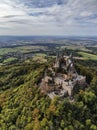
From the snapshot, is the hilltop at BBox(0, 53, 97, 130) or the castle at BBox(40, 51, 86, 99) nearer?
the hilltop at BBox(0, 53, 97, 130)

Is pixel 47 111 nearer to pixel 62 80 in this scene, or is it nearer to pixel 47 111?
pixel 47 111

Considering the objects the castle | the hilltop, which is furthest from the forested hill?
the castle

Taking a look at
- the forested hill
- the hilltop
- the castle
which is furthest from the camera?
the castle

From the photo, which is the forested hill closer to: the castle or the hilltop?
the hilltop

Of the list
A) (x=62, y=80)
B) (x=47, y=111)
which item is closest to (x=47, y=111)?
(x=47, y=111)

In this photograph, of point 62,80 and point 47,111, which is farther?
point 62,80

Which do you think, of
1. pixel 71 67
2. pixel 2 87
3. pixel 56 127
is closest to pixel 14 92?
pixel 2 87

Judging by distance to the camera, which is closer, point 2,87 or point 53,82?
point 53,82

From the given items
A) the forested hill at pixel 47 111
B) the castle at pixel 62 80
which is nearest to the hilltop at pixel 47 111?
the forested hill at pixel 47 111

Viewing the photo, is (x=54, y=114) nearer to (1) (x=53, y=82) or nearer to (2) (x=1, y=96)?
(1) (x=53, y=82)
